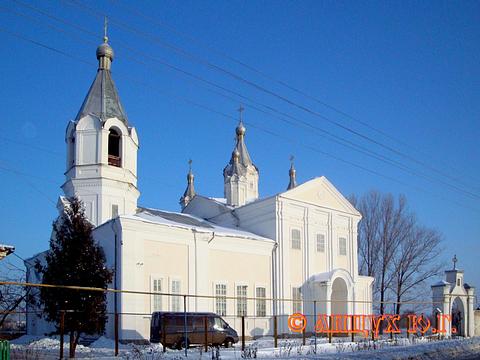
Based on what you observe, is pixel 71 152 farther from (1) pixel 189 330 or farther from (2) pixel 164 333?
(2) pixel 164 333

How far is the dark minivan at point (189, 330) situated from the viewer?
907 inches

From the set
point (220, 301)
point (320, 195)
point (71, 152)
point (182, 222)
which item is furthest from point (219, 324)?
point (320, 195)

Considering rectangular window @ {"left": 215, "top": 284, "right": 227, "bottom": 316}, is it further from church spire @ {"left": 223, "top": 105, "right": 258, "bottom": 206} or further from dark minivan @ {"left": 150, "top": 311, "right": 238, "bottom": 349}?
church spire @ {"left": 223, "top": 105, "right": 258, "bottom": 206}

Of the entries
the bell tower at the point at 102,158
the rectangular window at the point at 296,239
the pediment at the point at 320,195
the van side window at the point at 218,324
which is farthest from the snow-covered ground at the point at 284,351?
the pediment at the point at 320,195

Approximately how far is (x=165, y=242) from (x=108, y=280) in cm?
773

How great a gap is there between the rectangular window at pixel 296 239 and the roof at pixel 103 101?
37.5 ft

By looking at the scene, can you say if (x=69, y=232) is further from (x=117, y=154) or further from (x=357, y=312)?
(x=357, y=312)

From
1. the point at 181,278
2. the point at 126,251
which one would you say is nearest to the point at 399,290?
the point at 181,278

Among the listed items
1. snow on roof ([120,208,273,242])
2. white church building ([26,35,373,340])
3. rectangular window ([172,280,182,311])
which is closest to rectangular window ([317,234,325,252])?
white church building ([26,35,373,340])

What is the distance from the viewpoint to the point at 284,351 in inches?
814

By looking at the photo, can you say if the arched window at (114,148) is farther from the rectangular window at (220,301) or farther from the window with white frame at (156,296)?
the rectangular window at (220,301)

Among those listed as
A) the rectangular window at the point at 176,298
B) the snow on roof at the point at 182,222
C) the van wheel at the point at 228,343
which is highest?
the snow on roof at the point at 182,222

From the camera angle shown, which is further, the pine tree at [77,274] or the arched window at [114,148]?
the arched window at [114,148]

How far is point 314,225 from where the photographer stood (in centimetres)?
3662
